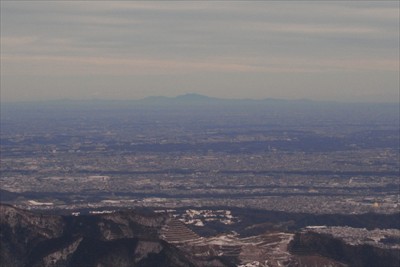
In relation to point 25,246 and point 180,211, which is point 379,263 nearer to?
point 25,246

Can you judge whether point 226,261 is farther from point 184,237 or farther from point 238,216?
point 238,216

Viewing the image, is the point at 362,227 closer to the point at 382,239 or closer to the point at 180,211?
the point at 382,239

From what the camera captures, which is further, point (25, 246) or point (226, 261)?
point (25, 246)

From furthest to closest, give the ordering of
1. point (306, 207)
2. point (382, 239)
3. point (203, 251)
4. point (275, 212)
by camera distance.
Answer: point (306, 207) < point (275, 212) < point (382, 239) < point (203, 251)

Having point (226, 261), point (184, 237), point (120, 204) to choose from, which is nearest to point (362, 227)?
point (120, 204)

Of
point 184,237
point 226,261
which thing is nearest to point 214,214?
point 184,237

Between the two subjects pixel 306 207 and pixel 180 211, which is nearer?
pixel 180 211

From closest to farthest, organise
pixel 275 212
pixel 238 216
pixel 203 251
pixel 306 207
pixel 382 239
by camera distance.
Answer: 1. pixel 203 251
2. pixel 382 239
3. pixel 238 216
4. pixel 275 212
5. pixel 306 207

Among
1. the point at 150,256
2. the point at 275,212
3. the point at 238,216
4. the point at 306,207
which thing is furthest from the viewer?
the point at 306,207

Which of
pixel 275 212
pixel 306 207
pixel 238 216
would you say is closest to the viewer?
pixel 238 216
